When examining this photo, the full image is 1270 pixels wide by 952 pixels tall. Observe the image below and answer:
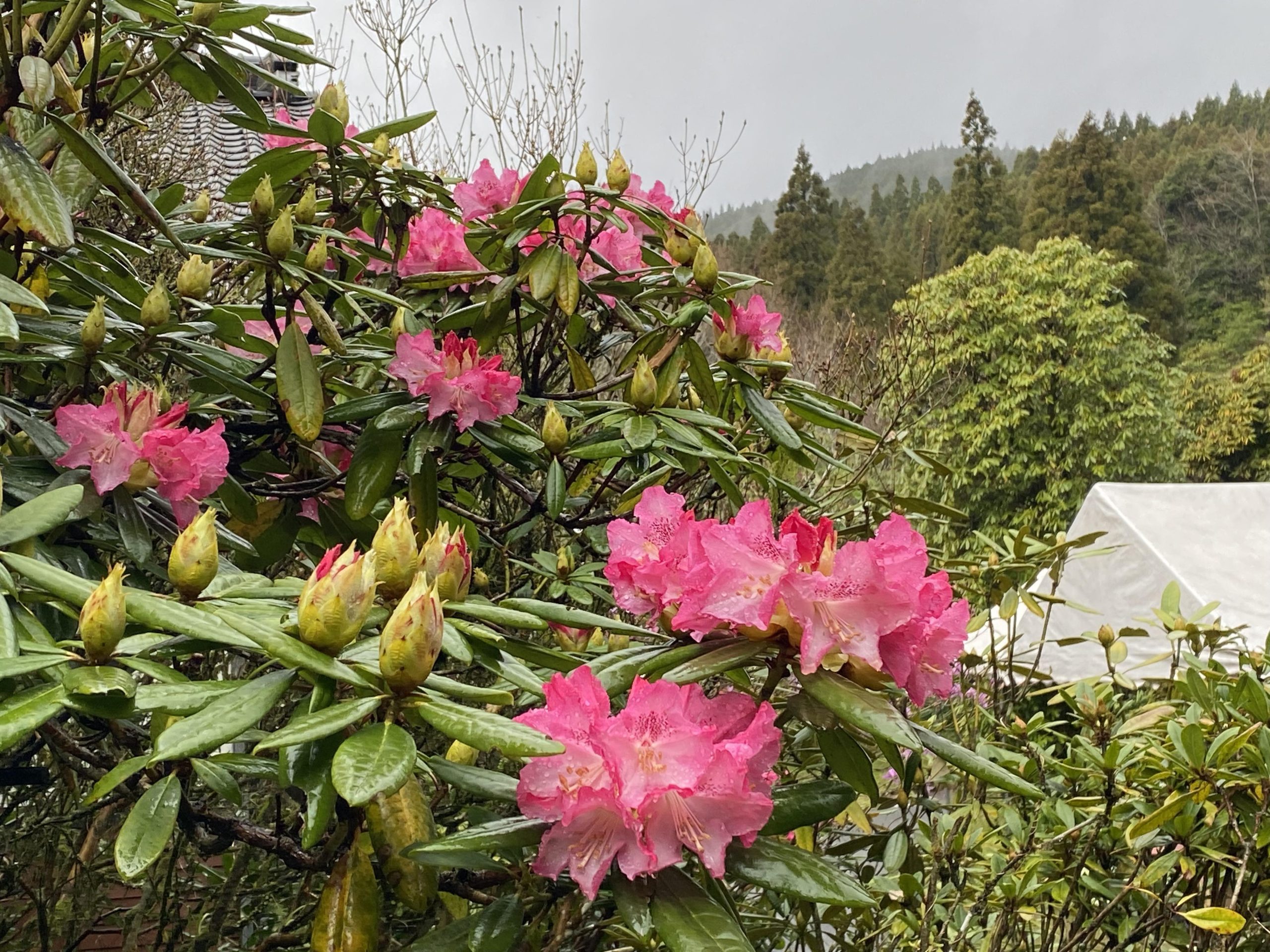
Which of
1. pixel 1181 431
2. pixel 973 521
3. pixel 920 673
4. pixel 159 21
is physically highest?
pixel 159 21

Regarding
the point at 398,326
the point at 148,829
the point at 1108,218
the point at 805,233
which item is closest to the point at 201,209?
the point at 398,326

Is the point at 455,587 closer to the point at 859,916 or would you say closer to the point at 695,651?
the point at 695,651

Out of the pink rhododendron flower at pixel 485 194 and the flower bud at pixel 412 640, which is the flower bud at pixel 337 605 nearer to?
the flower bud at pixel 412 640

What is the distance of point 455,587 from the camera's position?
65 centimetres

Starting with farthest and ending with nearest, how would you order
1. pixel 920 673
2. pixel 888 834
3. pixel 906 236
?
pixel 906 236 < pixel 888 834 < pixel 920 673

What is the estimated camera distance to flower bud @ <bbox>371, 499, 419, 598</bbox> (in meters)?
0.60

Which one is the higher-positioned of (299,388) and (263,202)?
(263,202)

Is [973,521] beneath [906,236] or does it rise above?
beneath

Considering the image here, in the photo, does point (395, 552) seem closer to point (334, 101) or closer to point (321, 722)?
point (321, 722)

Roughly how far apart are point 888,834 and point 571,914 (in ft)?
2.09

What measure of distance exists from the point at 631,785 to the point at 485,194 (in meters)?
1.10

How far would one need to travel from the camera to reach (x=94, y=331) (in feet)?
3.02

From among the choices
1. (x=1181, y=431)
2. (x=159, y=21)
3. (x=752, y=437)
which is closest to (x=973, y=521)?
(x=1181, y=431)

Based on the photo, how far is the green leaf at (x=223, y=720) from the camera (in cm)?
44
